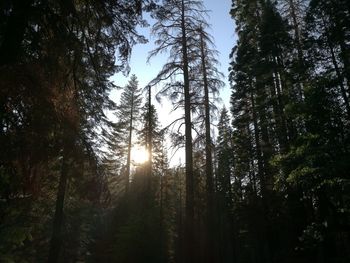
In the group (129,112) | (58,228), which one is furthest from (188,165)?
(129,112)

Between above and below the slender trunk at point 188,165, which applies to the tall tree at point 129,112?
above

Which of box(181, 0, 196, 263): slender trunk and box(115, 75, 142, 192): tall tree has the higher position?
box(115, 75, 142, 192): tall tree

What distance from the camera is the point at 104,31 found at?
6.84m

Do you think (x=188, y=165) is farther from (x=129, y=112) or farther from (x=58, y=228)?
(x=129, y=112)

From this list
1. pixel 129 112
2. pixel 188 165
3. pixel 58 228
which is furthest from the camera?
pixel 129 112

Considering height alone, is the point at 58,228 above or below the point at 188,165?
below

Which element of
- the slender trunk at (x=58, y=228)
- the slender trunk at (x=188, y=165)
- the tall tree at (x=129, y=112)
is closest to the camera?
the slender trunk at (x=188, y=165)

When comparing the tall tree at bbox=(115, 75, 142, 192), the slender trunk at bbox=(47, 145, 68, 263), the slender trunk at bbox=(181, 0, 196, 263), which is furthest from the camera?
the tall tree at bbox=(115, 75, 142, 192)

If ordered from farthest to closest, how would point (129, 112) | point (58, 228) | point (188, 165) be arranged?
point (129, 112), point (58, 228), point (188, 165)

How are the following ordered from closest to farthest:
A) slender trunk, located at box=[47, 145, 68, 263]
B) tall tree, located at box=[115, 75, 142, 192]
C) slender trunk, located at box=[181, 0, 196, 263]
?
slender trunk, located at box=[181, 0, 196, 263] < slender trunk, located at box=[47, 145, 68, 263] < tall tree, located at box=[115, 75, 142, 192]

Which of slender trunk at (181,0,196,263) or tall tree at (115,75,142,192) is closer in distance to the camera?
slender trunk at (181,0,196,263)

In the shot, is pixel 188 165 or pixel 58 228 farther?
pixel 58 228

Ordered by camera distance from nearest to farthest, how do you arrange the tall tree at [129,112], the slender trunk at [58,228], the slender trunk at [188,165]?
the slender trunk at [188,165]
the slender trunk at [58,228]
the tall tree at [129,112]

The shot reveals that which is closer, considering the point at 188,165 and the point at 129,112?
the point at 188,165
